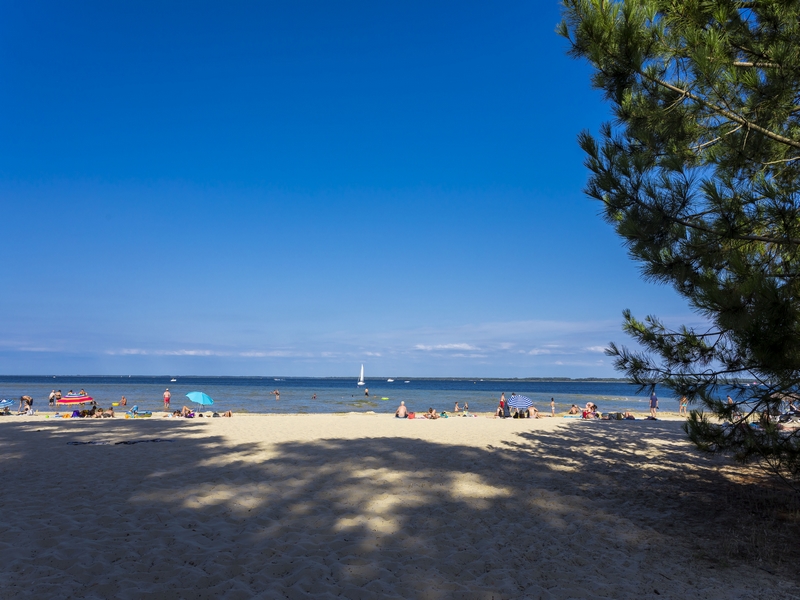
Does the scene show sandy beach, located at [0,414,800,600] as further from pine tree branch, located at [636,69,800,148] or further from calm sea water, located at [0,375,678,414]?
pine tree branch, located at [636,69,800,148]

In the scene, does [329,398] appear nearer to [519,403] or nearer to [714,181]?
[519,403]

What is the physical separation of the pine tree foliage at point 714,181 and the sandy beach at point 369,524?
1729mm

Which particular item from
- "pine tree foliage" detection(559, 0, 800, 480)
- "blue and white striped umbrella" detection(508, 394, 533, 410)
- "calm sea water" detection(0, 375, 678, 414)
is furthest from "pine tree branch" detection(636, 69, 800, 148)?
"blue and white striped umbrella" detection(508, 394, 533, 410)

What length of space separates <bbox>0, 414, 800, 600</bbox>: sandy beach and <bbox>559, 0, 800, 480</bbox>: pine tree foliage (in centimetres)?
173

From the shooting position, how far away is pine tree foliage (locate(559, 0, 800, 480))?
16.0ft

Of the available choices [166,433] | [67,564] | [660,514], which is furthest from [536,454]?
[166,433]

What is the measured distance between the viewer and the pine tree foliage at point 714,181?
16.0 ft

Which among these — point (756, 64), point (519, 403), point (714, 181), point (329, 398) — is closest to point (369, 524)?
point (714, 181)

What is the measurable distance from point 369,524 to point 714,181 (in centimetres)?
580

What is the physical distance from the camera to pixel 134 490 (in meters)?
7.27

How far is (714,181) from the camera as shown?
5160mm

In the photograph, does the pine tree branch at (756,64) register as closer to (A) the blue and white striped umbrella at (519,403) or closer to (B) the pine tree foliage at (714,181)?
(B) the pine tree foliage at (714,181)

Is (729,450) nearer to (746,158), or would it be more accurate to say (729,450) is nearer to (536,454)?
(746,158)

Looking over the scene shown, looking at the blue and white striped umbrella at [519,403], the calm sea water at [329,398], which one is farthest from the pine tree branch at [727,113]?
the blue and white striped umbrella at [519,403]
